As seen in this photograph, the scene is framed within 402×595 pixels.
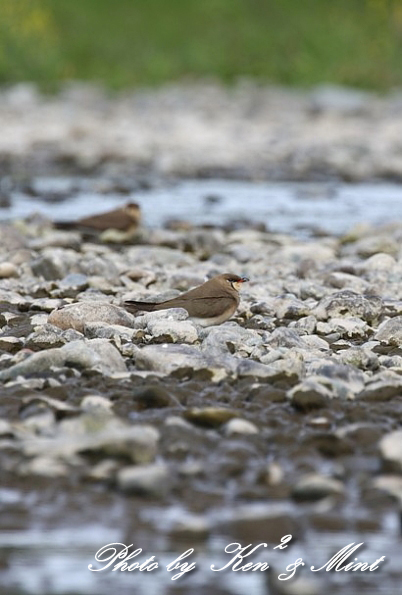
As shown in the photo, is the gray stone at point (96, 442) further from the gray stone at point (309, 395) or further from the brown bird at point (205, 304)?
the brown bird at point (205, 304)

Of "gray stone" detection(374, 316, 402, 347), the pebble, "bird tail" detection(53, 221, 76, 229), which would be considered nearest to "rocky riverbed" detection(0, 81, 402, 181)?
"bird tail" detection(53, 221, 76, 229)

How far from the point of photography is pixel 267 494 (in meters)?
4.15

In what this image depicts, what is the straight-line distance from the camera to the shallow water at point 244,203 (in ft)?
39.5

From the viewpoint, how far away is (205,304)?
6602 mm

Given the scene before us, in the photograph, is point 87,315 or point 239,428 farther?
point 87,315

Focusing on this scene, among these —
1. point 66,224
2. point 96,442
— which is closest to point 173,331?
point 96,442

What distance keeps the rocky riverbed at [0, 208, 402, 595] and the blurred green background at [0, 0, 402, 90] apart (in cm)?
1634

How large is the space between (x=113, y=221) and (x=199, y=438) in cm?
582

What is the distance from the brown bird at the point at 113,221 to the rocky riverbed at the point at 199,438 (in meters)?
2.74

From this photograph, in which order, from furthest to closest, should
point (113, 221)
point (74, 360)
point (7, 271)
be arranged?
point (113, 221)
point (7, 271)
point (74, 360)

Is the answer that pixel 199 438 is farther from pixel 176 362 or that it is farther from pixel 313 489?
pixel 176 362

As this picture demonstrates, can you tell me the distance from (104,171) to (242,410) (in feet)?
37.3

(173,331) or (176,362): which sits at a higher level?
A: (173,331)

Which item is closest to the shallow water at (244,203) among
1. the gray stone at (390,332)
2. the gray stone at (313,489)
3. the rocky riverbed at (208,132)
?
the rocky riverbed at (208,132)
